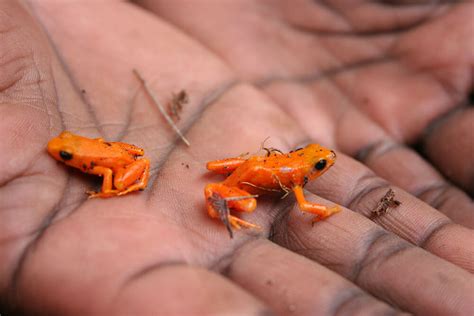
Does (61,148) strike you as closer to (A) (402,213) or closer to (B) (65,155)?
(B) (65,155)

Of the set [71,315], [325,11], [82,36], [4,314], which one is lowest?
[4,314]

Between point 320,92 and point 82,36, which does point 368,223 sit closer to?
point 320,92

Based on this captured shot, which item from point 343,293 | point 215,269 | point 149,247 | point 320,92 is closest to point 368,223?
point 343,293

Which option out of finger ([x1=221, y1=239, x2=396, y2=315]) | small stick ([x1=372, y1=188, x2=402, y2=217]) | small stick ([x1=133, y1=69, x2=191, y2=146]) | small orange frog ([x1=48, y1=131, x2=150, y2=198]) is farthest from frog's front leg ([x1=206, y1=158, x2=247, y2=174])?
small stick ([x1=372, y1=188, x2=402, y2=217])

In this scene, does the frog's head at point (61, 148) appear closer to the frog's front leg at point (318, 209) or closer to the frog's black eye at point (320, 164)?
the frog's front leg at point (318, 209)

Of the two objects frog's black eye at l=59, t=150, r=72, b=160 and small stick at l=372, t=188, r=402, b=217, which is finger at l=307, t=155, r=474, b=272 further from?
frog's black eye at l=59, t=150, r=72, b=160

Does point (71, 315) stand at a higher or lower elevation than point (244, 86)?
lower

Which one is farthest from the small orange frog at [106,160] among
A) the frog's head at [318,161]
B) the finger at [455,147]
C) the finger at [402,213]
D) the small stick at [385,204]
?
the finger at [455,147]
